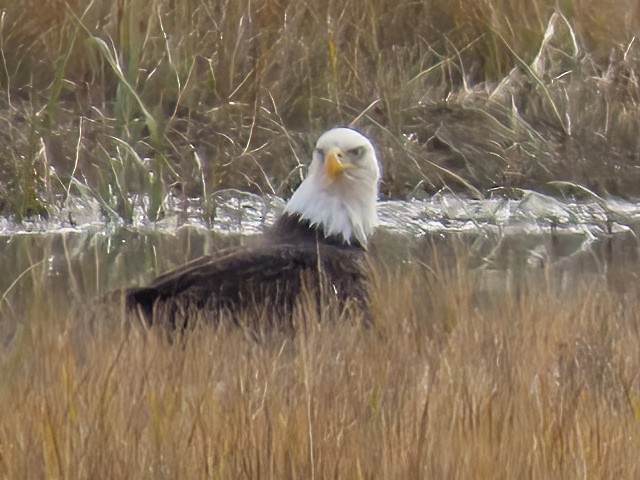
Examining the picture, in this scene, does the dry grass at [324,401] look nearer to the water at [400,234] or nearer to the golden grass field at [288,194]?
the golden grass field at [288,194]

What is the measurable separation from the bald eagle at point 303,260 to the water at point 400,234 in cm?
55

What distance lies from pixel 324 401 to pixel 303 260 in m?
1.43

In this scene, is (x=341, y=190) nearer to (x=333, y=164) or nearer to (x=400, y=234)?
(x=333, y=164)

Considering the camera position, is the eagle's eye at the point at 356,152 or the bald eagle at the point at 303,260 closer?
the bald eagle at the point at 303,260

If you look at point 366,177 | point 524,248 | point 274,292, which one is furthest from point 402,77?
point 274,292

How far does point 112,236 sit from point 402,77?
1.84 meters

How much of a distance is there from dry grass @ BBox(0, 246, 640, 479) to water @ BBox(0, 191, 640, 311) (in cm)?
166

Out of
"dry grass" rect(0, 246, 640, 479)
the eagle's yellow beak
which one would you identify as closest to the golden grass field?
"dry grass" rect(0, 246, 640, 479)

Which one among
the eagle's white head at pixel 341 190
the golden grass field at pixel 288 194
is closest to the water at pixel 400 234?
the golden grass field at pixel 288 194

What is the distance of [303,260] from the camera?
441 centimetres

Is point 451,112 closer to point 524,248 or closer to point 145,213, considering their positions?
point 524,248

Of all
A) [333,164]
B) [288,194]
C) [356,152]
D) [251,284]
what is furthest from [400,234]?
[251,284]

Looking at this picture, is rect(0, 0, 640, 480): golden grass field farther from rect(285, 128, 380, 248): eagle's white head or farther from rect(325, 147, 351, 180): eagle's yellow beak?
rect(325, 147, 351, 180): eagle's yellow beak

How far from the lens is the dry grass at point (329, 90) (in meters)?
6.83
